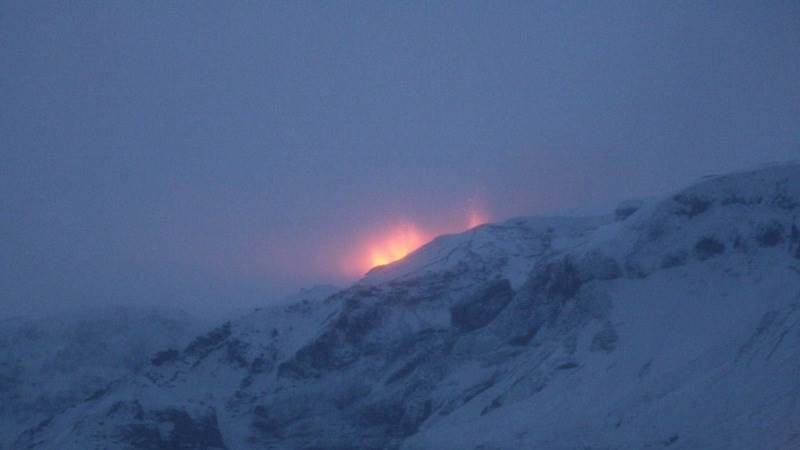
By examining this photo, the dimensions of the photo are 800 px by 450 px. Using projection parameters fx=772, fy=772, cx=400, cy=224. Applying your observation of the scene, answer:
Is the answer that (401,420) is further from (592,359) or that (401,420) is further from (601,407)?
(601,407)

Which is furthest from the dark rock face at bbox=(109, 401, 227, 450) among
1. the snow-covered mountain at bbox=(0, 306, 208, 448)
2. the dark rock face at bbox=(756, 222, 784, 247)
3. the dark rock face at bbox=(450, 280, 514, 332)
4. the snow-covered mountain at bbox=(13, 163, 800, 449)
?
the dark rock face at bbox=(756, 222, 784, 247)

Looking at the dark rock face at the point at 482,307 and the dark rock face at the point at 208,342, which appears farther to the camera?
the dark rock face at the point at 208,342

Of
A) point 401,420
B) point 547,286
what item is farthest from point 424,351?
point 547,286

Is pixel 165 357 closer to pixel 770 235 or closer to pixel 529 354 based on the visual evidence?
pixel 529 354

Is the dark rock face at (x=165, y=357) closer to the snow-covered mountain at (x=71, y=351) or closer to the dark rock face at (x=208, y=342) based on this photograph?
the dark rock face at (x=208, y=342)

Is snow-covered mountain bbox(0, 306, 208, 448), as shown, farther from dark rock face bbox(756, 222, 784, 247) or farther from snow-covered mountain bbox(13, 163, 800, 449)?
dark rock face bbox(756, 222, 784, 247)

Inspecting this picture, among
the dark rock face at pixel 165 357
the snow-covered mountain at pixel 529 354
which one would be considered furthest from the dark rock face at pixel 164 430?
the dark rock face at pixel 165 357
